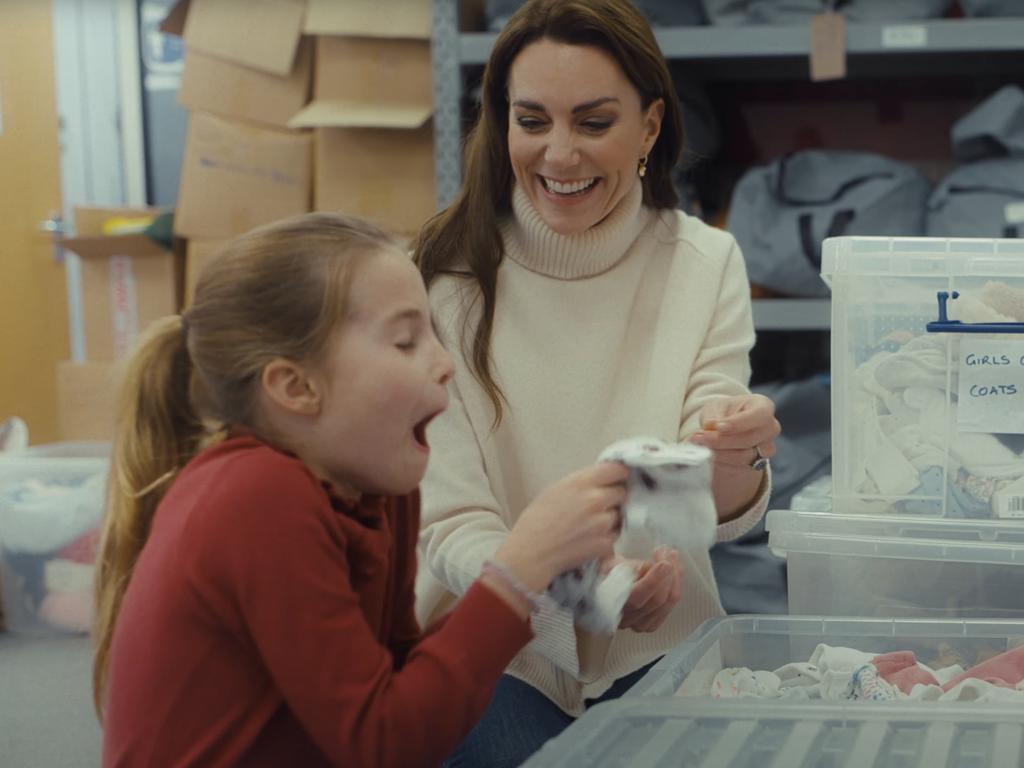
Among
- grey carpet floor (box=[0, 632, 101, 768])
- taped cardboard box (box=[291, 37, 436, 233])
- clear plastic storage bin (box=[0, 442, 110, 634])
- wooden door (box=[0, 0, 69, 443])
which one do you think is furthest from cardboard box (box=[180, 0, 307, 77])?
grey carpet floor (box=[0, 632, 101, 768])

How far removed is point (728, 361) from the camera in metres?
1.48

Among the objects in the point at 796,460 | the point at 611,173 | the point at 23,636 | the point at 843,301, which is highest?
the point at 611,173

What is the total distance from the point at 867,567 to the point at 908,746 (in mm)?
491

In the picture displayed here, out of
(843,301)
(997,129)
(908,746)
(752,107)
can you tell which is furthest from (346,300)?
(752,107)

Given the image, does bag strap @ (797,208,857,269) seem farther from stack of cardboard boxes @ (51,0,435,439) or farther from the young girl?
the young girl

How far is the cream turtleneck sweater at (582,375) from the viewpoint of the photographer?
140 cm

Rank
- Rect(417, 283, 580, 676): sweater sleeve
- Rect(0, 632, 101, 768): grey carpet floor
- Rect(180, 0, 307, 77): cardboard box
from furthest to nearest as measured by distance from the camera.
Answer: Rect(180, 0, 307, 77): cardboard box
Rect(0, 632, 101, 768): grey carpet floor
Rect(417, 283, 580, 676): sweater sleeve

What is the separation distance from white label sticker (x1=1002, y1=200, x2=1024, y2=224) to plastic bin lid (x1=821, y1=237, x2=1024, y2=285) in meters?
1.03

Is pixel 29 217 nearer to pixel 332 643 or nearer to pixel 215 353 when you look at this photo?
pixel 215 353

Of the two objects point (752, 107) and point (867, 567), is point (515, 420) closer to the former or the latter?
point (867, 567)

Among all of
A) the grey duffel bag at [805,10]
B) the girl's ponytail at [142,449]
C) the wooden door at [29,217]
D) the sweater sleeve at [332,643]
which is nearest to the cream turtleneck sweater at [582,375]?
the girl's ponytail at [142,449]

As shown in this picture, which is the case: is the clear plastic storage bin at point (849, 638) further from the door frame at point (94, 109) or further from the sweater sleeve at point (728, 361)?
the door frame at point (94, 109)

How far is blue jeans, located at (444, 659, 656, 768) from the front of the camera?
4.28 feet

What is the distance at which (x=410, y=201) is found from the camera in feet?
9.29
